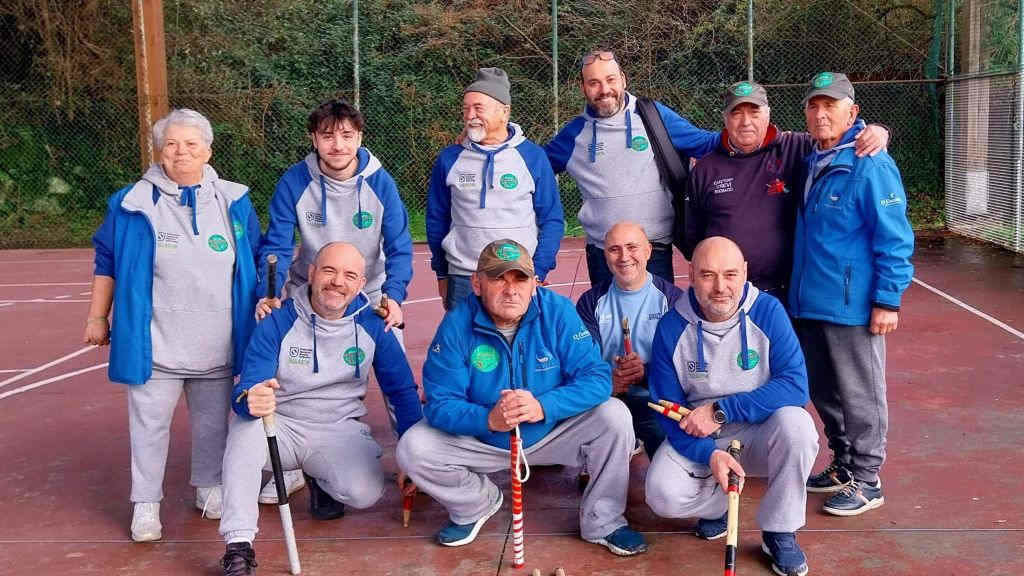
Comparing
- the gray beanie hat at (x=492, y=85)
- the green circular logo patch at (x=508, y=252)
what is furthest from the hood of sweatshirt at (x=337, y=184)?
the green circular logo patch at (x=508, y=252)

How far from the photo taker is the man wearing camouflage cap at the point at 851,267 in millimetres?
4578

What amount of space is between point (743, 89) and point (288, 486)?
283 centimetres

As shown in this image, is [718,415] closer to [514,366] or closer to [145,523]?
[514,366]

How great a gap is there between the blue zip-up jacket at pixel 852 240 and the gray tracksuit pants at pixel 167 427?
258 cm

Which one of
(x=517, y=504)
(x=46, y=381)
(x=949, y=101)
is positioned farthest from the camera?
(x=949, y=101)

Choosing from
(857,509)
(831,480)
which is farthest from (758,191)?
(857,509)

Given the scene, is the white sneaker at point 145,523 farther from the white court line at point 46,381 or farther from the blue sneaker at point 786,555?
the white court line at point 46,381

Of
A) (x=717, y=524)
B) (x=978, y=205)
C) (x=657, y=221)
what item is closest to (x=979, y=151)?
(x=978, y=205)

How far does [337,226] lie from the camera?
5.21 m

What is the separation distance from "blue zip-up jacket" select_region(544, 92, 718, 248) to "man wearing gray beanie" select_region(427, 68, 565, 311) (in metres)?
0.21

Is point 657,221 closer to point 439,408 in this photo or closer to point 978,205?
point 439,408

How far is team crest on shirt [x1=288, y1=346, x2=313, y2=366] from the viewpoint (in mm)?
4695

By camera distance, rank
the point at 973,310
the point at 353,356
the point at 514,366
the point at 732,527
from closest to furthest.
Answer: the point at 732,527, the point at 514,366, the point at 353,356, the point at 973,310

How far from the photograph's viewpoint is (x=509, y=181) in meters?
5.32
